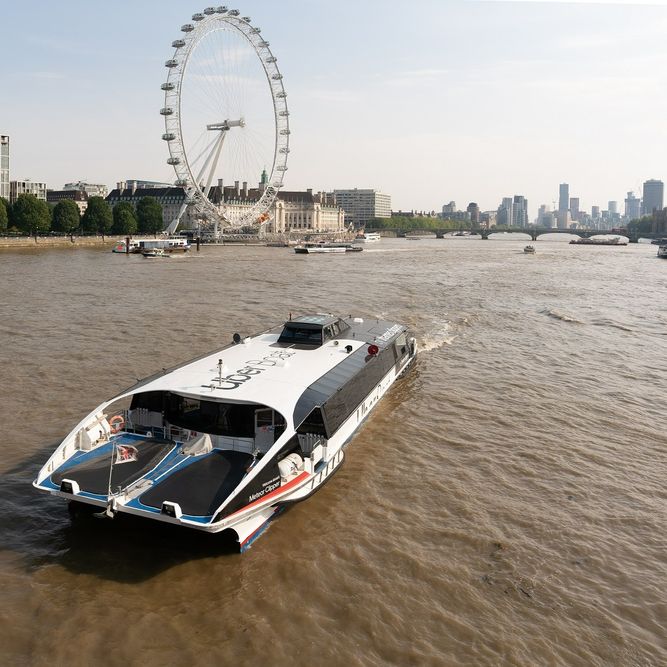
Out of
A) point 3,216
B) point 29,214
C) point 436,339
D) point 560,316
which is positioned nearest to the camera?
point 436,339

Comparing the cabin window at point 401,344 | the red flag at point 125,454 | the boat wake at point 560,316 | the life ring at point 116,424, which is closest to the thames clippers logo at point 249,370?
the red flag at point 125,454

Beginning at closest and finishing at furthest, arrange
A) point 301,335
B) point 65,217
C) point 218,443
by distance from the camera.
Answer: point 218,443 < point 301,335 < point 65,217

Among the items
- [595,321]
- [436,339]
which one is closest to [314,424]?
[436,339]

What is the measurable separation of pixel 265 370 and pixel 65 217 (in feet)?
279

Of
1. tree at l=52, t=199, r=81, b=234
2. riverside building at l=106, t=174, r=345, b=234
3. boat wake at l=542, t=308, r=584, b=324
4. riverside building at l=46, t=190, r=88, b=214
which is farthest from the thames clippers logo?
riverside building at l=46, t=190, r=88, b=214

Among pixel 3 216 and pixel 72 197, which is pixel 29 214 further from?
pixel 72 197

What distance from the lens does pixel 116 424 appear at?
10211 millimetres

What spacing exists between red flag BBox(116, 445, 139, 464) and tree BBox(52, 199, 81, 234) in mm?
86350

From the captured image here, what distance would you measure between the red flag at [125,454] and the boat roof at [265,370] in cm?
94

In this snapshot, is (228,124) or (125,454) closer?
(125,454)

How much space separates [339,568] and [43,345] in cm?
1576

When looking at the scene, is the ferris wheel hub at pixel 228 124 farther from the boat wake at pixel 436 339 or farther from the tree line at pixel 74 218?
the boat wake at pixel 436 339

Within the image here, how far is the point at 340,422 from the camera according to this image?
1067 centimetres

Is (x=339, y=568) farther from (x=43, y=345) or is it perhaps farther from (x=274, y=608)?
(x=43, y=345)
